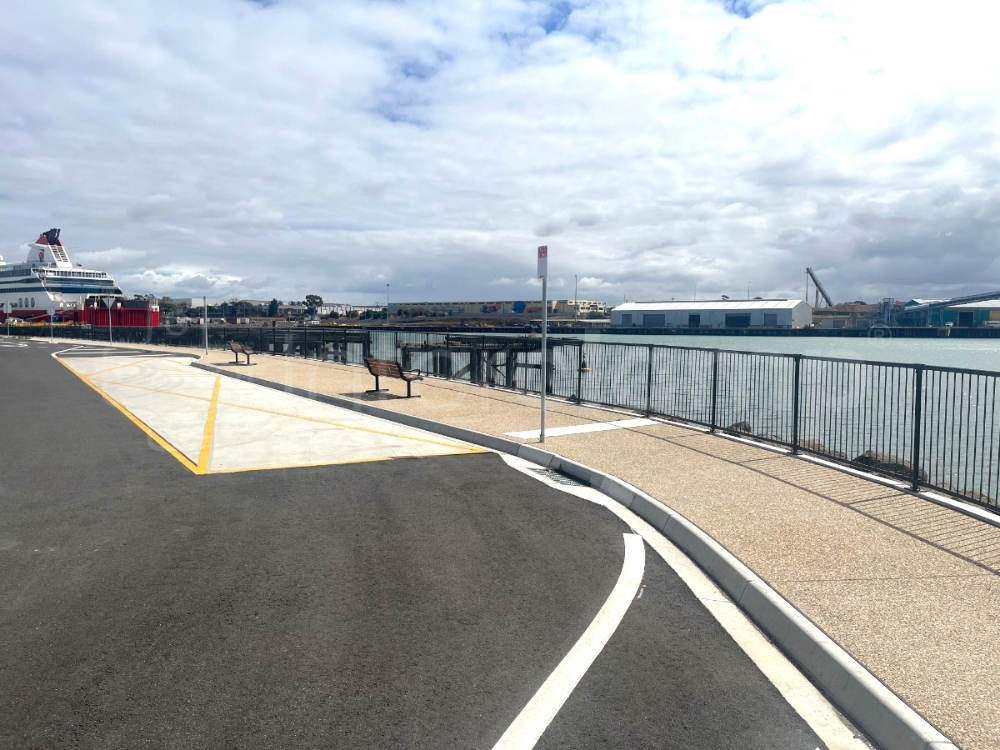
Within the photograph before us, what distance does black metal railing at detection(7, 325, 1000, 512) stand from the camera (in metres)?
10.0

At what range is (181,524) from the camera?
704cm

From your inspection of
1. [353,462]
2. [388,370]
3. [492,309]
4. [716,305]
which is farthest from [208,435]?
[716,305]

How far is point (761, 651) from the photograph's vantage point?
456 centimetres

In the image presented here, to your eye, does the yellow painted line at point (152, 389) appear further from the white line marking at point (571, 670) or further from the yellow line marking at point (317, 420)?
the white line marking at point (571, 670)

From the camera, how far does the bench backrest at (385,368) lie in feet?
55.7

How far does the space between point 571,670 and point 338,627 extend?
157 cm

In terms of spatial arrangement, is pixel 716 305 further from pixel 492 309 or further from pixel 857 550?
pixel 857 550

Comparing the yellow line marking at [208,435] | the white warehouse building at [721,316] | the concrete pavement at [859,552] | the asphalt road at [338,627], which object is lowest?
the asphalt road at [338,627]

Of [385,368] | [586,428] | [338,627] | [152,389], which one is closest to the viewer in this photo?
[338,627]

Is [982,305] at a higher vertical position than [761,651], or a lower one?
higher

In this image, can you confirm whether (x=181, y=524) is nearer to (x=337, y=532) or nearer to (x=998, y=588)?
(x=337, y=532)

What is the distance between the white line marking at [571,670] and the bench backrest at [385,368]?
1156 centimetres

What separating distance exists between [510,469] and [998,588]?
5842 mm

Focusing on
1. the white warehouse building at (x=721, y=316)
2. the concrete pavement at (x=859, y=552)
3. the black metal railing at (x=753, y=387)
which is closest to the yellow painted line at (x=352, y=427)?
the concrete pavement at (x=859, y=552)
